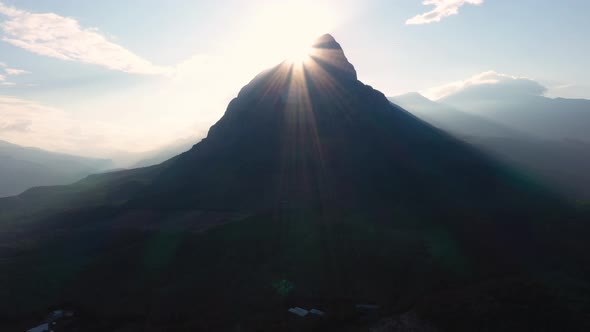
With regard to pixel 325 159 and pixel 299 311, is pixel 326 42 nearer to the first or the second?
pixel 325 159

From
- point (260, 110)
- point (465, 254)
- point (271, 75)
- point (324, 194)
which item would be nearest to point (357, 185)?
point (324, 194)

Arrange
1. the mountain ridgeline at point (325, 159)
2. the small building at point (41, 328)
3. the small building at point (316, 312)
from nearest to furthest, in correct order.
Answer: the small building at point (316, 312)
the small building at point (41, 328)
the mountain ridgeline at point (325, 159)

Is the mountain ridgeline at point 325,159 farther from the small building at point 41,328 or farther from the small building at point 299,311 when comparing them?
the small building at point 41,328

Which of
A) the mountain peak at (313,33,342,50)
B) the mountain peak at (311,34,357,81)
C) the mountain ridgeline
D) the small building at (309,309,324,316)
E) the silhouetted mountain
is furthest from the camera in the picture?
the mountain peak at (313,33,342,50)

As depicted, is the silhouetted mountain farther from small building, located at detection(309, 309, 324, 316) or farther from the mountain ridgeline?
small building, located at detection(309, 309, 324, 316)

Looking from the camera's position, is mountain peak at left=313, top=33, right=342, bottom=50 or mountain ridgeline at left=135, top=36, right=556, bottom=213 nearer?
mountain ridgeline at left=135, top=36, right=556, bottom=213

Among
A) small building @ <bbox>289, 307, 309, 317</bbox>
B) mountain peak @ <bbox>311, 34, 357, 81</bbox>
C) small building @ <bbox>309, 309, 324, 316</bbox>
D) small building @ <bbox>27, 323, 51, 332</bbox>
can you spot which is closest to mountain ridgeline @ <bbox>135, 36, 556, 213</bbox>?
mountain peak @ <bbox>311, 34, 357, 81</bbox>

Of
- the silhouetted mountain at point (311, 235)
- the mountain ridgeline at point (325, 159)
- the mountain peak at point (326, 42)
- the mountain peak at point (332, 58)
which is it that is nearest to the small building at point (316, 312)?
the silhouetted mountain at point (311, 235)

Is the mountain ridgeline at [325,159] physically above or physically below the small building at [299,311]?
above
